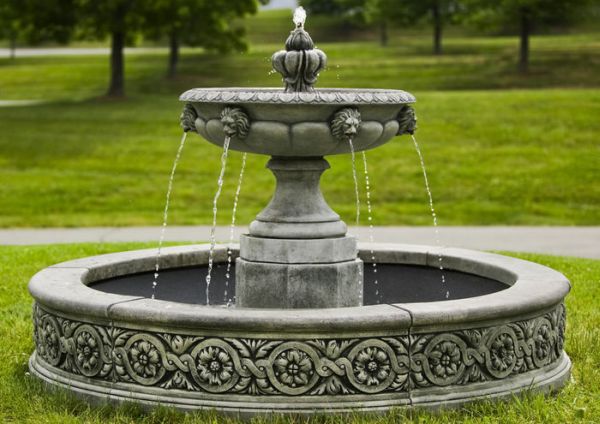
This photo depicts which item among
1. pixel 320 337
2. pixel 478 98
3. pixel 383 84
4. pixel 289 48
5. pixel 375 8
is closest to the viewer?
pixel 320 337

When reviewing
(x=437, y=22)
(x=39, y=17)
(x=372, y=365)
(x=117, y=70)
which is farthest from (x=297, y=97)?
(x=437, y=22)

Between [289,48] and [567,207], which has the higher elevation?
[289,48]

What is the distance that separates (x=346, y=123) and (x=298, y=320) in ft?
5.00

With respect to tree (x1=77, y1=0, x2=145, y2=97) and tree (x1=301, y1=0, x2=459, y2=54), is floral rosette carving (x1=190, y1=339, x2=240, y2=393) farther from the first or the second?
tree (x1=301, y1=0, x2=459, y2=54)

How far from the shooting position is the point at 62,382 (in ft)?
20.8

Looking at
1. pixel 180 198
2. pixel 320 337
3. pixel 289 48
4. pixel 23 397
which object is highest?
pixel 289 48

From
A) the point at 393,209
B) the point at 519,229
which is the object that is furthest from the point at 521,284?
the point at 393,209

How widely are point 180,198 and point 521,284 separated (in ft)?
41.4

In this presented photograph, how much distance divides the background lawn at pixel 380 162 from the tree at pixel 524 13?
2.20 metres

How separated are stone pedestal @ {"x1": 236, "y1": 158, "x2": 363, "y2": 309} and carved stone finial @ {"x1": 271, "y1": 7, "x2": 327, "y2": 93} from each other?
1.82 feet

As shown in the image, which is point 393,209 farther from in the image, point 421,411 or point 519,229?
point 421,411

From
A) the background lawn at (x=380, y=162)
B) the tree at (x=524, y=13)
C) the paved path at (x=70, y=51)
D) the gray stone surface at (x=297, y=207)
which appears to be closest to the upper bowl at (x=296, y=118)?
the gray stone surface at (x=297, y=207)

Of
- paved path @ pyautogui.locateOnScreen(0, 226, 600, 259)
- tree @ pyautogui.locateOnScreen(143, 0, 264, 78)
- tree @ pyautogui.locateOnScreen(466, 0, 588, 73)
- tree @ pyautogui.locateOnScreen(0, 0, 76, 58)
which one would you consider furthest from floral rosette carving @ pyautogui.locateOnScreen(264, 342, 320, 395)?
tree @ pyautogui.locateOnScreen(466, 0, 588, 73)

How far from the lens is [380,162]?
2130cm
